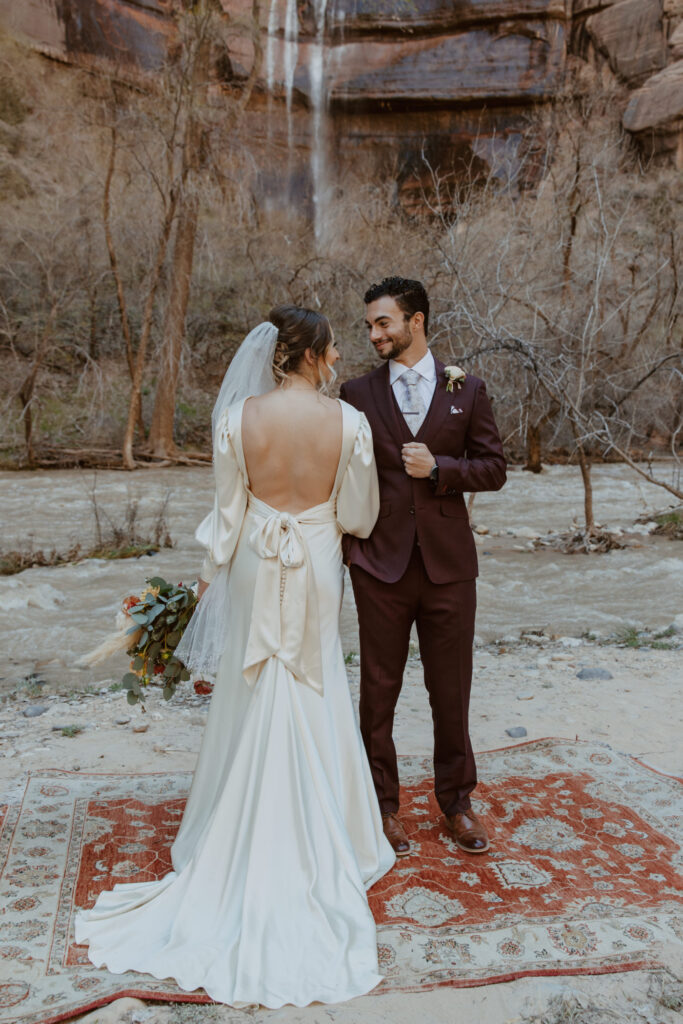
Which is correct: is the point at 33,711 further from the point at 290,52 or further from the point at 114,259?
the point at 290,52

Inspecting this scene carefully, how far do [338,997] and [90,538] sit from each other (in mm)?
8709

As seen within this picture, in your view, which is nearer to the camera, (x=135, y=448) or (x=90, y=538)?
(x=90, y=538)

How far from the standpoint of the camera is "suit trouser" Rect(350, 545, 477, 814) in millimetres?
3203

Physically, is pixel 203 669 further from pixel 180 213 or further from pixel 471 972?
pixel 180 213

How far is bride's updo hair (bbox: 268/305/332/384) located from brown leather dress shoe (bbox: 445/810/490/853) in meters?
1.76

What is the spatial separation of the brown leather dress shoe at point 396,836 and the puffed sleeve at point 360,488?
111cm

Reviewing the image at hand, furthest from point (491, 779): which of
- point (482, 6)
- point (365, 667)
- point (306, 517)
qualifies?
point (482, 6)

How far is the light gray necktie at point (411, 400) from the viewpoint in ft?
10.5

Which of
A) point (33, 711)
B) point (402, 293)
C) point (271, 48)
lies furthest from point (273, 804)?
point (271, 48)

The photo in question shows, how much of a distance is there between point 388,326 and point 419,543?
790mm

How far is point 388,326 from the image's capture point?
3135 millimetres

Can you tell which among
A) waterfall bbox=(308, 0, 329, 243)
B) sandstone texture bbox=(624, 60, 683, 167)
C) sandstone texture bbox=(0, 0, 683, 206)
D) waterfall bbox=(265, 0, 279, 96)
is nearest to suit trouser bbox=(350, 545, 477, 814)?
sandstone texture bbox=(624, 60, 683, 167)

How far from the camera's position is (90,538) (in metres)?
10.4

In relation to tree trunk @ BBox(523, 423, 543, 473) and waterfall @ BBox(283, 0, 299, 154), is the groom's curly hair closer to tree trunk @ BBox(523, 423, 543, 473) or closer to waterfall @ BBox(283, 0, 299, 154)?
tree trunk @ BBox(523, 423, 543, 473)
